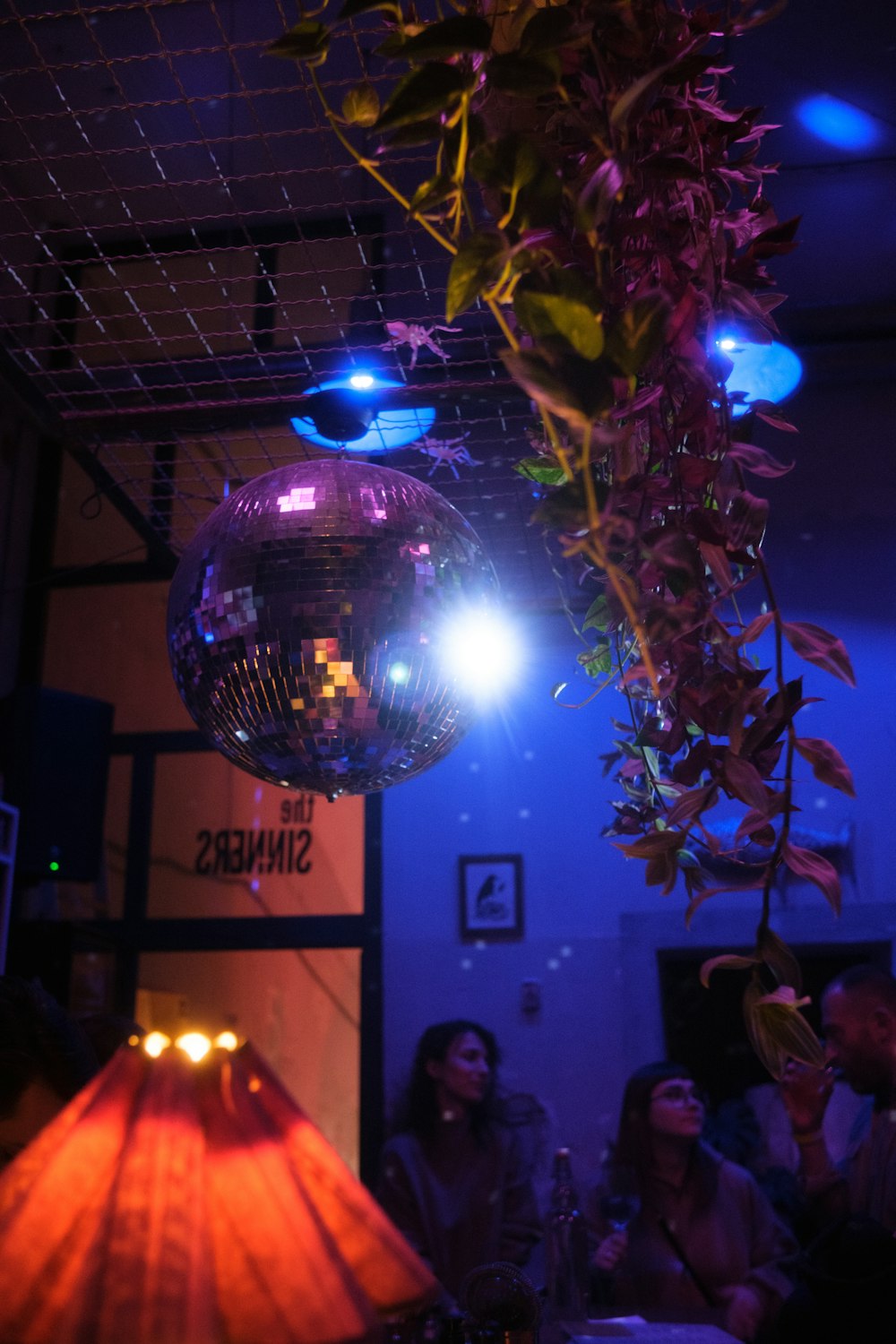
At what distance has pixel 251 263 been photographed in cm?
341

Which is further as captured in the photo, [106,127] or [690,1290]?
[106,127]

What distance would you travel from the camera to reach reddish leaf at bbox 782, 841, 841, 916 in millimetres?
603

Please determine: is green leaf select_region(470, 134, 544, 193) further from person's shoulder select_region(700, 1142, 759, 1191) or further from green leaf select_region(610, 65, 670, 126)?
person's shoulder select_region(700, 1142, 759, 1191)

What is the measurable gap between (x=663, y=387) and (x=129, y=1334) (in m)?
0.59

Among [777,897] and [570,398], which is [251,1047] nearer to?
[570,398]

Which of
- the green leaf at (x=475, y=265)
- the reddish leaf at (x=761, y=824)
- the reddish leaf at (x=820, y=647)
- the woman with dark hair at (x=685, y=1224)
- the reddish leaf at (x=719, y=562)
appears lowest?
the woman with dark hair at (x=685, y=1224)

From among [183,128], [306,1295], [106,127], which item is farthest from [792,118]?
[306,1295]

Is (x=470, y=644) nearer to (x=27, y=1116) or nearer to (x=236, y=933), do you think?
(x=27, y=1116)

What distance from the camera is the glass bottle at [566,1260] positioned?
176 cm

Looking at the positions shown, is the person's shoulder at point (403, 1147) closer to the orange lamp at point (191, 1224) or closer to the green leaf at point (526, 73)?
the orange lamp at point (191, 1224)

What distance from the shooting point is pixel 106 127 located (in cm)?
344

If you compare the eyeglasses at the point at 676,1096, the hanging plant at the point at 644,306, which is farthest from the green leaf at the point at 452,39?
the eyeglasses at the point at 676,1096

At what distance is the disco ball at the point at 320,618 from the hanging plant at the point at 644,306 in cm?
19

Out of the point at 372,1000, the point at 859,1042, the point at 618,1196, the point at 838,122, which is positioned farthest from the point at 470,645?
the point at 838,122
